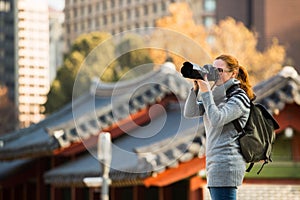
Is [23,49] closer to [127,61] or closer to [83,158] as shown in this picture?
[127,61]

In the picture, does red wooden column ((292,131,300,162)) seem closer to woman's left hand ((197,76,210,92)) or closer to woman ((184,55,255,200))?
woman ((184,55,255,200))

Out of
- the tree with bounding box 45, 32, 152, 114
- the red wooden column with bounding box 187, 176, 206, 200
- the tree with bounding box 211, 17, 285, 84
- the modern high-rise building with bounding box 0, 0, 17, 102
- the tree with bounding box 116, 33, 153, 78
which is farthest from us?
the modern high-rise building with bounding box 0, 0, 17, 102

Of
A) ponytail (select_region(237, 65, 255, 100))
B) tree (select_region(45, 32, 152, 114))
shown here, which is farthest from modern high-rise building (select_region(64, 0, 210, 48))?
ponytail (select_region(237, 65, 255, 100))

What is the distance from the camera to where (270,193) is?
18.0 metres

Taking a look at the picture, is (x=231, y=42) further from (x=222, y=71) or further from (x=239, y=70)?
(x=222, y=71)

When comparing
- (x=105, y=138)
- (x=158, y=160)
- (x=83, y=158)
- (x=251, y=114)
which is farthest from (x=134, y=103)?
(x=251, y=114)

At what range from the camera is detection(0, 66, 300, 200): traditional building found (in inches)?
674

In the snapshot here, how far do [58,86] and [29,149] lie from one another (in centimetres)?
3151

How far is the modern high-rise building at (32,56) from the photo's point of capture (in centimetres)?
12675

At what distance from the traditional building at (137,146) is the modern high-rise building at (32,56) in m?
95.6

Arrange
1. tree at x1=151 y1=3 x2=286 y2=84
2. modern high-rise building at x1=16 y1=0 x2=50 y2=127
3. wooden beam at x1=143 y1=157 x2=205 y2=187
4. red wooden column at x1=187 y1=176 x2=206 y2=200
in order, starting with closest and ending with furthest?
wooden beam at x1=143 y1=157 x2=205 y2=187, red wooden column at x1=187 y1=176 x2=206 y2=200, tree at x1=151 y1=3 x2=286 y2=84, modern high-rise building at x1=16 y1=0 x2=50 y2=127

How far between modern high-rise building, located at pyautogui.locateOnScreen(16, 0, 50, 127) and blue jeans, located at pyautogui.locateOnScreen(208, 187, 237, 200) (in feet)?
373

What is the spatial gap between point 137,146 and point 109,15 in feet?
290

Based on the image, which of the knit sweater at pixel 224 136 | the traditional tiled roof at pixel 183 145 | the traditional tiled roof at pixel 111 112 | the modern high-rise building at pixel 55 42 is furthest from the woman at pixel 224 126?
the modern high-rise building at pixel 55 42
